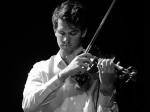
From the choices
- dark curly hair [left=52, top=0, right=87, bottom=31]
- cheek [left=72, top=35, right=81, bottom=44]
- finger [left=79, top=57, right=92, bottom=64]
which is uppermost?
dark curly hair [left=52, top=0, right=87, bottom=31]

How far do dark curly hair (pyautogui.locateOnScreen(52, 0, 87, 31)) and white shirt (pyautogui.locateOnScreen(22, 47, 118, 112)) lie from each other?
160 millimetres

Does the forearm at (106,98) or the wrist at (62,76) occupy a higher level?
the wrist at (62,76)

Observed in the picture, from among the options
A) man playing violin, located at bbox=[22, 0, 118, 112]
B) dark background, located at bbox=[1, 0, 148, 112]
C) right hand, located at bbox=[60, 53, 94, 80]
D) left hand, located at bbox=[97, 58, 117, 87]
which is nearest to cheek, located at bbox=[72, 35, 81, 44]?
man playing violin, located at bbox=[22, 0, 118, 112]

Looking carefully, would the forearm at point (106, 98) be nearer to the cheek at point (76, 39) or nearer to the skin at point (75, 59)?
the skin at point (75, 59)

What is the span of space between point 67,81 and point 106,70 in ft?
1.26

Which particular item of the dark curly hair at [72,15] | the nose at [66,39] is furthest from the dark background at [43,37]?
the nose at [66,39]

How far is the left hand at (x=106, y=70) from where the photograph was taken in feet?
6.12

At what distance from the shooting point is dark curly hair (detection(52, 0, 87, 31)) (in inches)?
86.2

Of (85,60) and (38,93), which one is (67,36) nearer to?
(85,60)

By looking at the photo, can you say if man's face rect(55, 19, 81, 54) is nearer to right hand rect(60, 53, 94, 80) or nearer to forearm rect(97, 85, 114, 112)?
right hand rect(60, 53, 94, 80)

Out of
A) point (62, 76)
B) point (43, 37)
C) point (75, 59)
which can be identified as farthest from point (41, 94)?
point (43, 37)

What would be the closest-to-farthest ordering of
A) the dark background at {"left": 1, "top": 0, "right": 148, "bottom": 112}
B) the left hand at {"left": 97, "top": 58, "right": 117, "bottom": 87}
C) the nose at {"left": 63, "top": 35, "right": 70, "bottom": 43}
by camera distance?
the left hand at {"left": 97, "top": 58, "right": 117, "bottom": 87}, the nose at {"left": 63, "top": 35, "right": 70, "bottom": 43}, the dark background at {"left": 1, "top": 0, "right": 148, "bottom": 112}

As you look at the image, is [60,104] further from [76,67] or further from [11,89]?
[11,89]

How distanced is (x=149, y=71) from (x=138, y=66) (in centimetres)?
10
